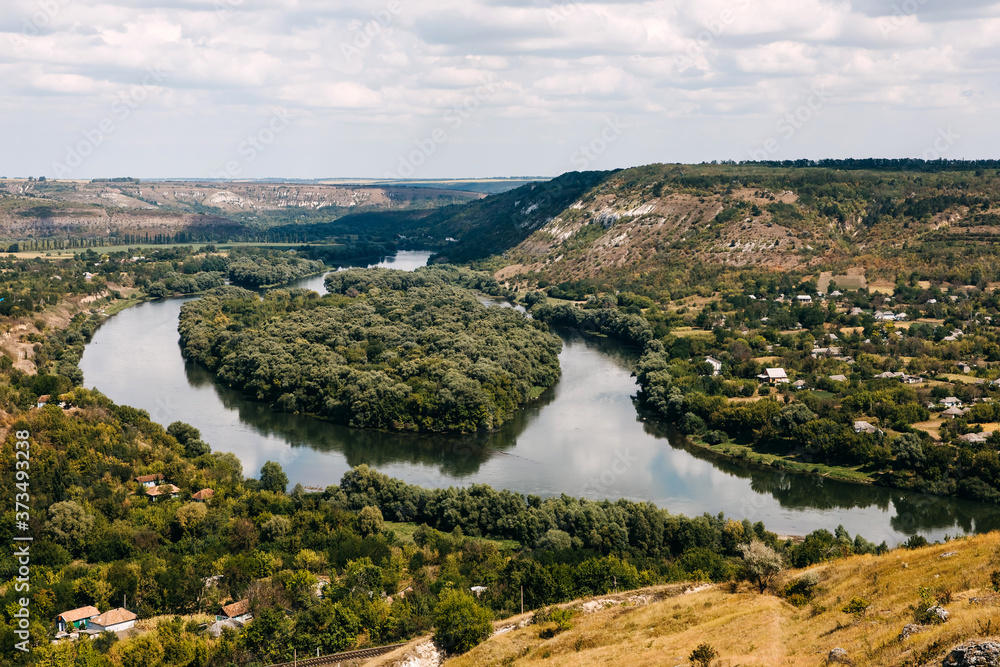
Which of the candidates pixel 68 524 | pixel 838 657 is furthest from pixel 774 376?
pixel 68 524

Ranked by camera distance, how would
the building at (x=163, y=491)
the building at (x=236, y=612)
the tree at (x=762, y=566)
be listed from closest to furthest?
the tree at (x=762, y=566) → the building at (x=236, y=612) → the building at (x=163, y=491)

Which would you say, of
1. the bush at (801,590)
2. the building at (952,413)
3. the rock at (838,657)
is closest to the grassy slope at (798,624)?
the rock at (838,657)

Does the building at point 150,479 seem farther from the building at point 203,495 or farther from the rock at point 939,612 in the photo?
the rock at point 939,612

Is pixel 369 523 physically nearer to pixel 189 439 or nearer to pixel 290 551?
pixel 290 551

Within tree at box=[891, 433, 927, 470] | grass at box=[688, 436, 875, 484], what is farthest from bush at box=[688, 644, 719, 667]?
tree at box=[891, 433, 927, 470]

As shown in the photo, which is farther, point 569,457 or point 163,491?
point 569,457

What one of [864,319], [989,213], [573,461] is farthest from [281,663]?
[989,213]

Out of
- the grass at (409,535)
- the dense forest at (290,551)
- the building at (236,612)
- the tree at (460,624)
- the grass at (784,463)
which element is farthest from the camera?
the grass at (784,463)
